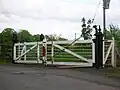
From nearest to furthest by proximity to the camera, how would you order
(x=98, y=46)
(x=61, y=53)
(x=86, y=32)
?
(x=98, y=46), (x=61, y=53), (x=86, y=32)

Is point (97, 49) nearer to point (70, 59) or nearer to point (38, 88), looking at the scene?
point (70, 59)

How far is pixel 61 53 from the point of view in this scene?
2222 cm

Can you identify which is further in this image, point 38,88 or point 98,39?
point 98,39

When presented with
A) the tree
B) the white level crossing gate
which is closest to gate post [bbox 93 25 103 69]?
the white level crossing gate

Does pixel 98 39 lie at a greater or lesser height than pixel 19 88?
greater

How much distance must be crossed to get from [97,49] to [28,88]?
9.10 metres

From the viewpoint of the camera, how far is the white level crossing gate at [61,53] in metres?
20.1

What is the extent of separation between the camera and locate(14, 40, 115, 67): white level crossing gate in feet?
65.8

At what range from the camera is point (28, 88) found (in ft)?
34.3

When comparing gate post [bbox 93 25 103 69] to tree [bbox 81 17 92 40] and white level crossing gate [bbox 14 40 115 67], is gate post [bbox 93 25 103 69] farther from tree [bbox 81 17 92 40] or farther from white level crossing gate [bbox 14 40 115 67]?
tree [bbox 81 17 92 40]

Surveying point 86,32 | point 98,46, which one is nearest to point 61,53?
point 98,46

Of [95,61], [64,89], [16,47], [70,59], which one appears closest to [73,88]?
[64,89]

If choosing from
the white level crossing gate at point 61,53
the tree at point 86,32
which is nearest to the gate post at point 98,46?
the white level crossing gate at point 61,53

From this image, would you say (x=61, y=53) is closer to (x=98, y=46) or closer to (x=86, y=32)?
(x=98, y=46)
